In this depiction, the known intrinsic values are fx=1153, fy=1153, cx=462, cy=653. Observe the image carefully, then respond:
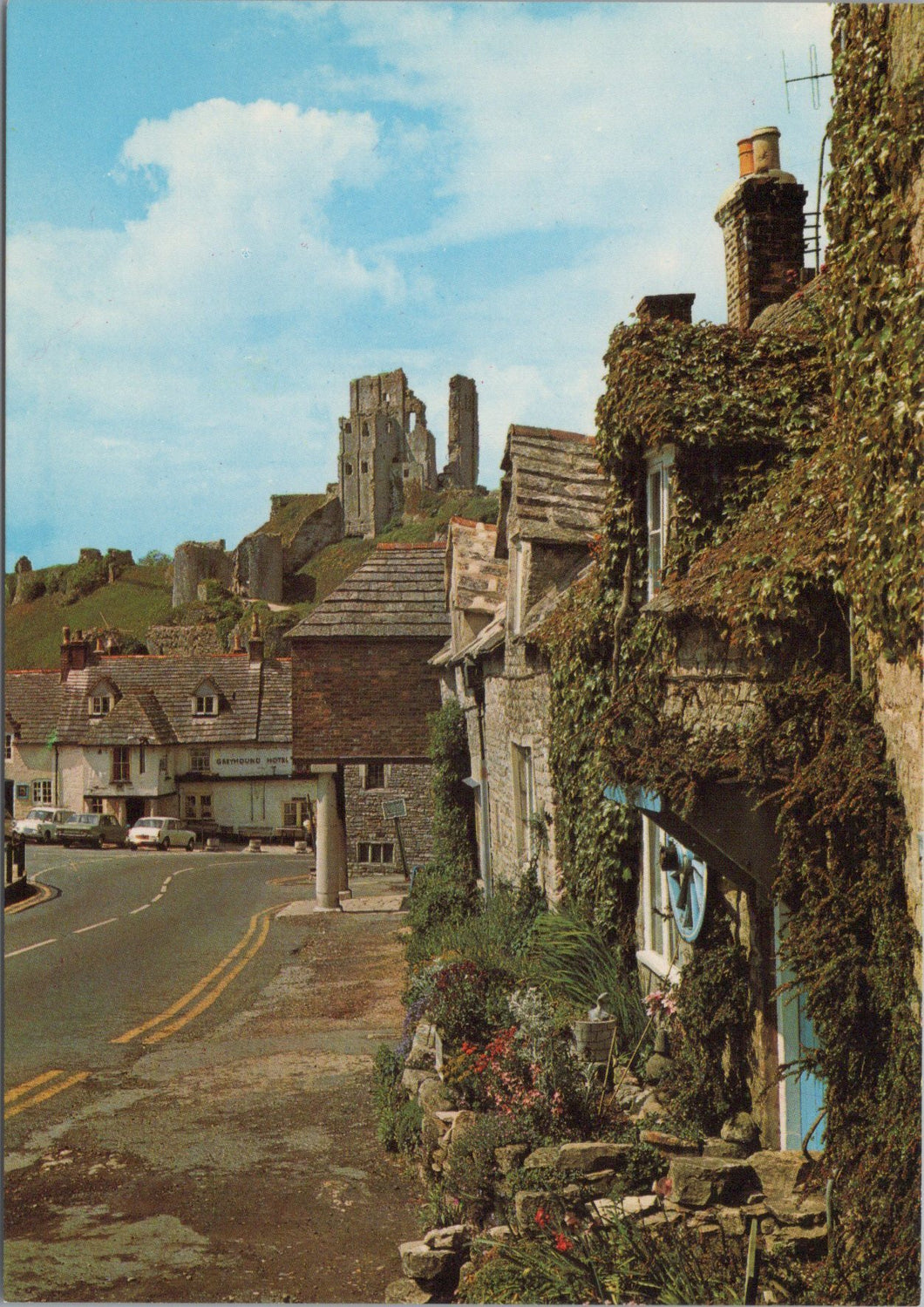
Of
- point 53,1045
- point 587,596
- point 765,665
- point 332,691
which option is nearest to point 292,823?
point 332,691

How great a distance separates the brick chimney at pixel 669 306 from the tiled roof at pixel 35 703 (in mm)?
39999

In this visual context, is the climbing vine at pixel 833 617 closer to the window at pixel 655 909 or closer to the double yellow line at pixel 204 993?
the window at pixel 655 909

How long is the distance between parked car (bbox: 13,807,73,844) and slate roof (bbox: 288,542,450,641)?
87.3ft

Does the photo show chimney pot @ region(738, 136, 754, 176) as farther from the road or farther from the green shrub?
the road

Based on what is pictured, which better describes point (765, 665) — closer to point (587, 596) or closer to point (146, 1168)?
point (587, 596)

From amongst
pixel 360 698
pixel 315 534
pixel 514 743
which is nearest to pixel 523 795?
pixel 514 743

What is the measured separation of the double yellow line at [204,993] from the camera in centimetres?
1324

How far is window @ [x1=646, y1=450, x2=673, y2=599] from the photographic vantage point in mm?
8266

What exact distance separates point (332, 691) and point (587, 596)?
10.7 metres

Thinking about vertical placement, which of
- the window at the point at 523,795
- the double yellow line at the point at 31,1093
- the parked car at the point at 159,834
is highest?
the window at the point at 523,795

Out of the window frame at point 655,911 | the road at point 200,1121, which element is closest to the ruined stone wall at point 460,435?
the road at point 200,1121

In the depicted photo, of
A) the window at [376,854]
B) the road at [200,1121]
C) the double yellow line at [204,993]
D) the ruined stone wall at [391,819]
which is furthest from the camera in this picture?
the window at [376,854]

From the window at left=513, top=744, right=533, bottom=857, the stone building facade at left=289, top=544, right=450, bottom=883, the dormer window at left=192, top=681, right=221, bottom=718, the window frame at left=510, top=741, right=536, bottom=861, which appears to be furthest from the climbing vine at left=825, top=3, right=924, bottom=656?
the dormer window at left=192, top=681, right=221, bottom=718

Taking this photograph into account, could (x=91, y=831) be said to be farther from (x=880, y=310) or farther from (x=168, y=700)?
(x=880, y=310)
